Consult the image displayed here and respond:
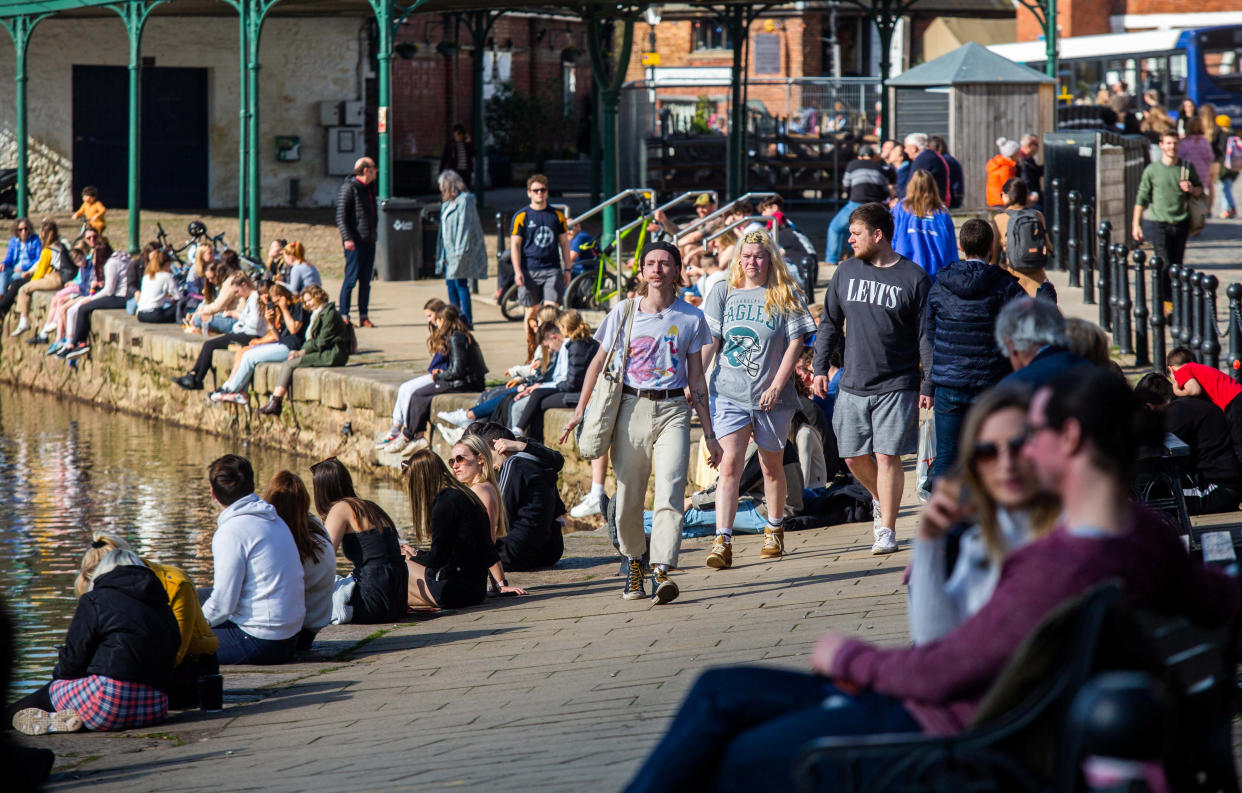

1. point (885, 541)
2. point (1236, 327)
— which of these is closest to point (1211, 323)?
point (1236, 327)

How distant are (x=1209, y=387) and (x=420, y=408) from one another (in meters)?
6.77

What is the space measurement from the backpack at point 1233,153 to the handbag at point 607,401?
21229 mm

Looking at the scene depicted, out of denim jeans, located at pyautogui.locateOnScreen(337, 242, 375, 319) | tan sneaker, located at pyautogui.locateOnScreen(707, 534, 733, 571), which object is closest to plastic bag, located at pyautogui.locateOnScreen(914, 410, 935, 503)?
tan sneaker, located at pyautogui.locateOnScreen(707, 534, 733, 571)

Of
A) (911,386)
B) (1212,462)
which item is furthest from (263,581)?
(1212,462)

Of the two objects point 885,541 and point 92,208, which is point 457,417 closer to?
point 885,541

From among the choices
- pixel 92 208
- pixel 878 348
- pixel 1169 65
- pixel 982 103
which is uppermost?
pixel 1169 65

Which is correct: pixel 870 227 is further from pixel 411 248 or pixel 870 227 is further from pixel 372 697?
pixel 411 248

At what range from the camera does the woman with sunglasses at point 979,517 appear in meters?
2.95

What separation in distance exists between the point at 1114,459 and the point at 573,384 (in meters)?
8.77

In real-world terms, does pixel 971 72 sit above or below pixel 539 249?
above

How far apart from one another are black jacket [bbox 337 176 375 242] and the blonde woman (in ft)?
29.4

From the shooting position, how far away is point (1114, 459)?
285 cm

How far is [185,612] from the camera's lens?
6340 mm

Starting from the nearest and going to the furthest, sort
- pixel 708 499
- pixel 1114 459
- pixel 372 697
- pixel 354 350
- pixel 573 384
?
1. pixel 1114 459
2. pixel 372 697
3. pixel 708 499
4. pixel 573 384
5. pixel 354 350
